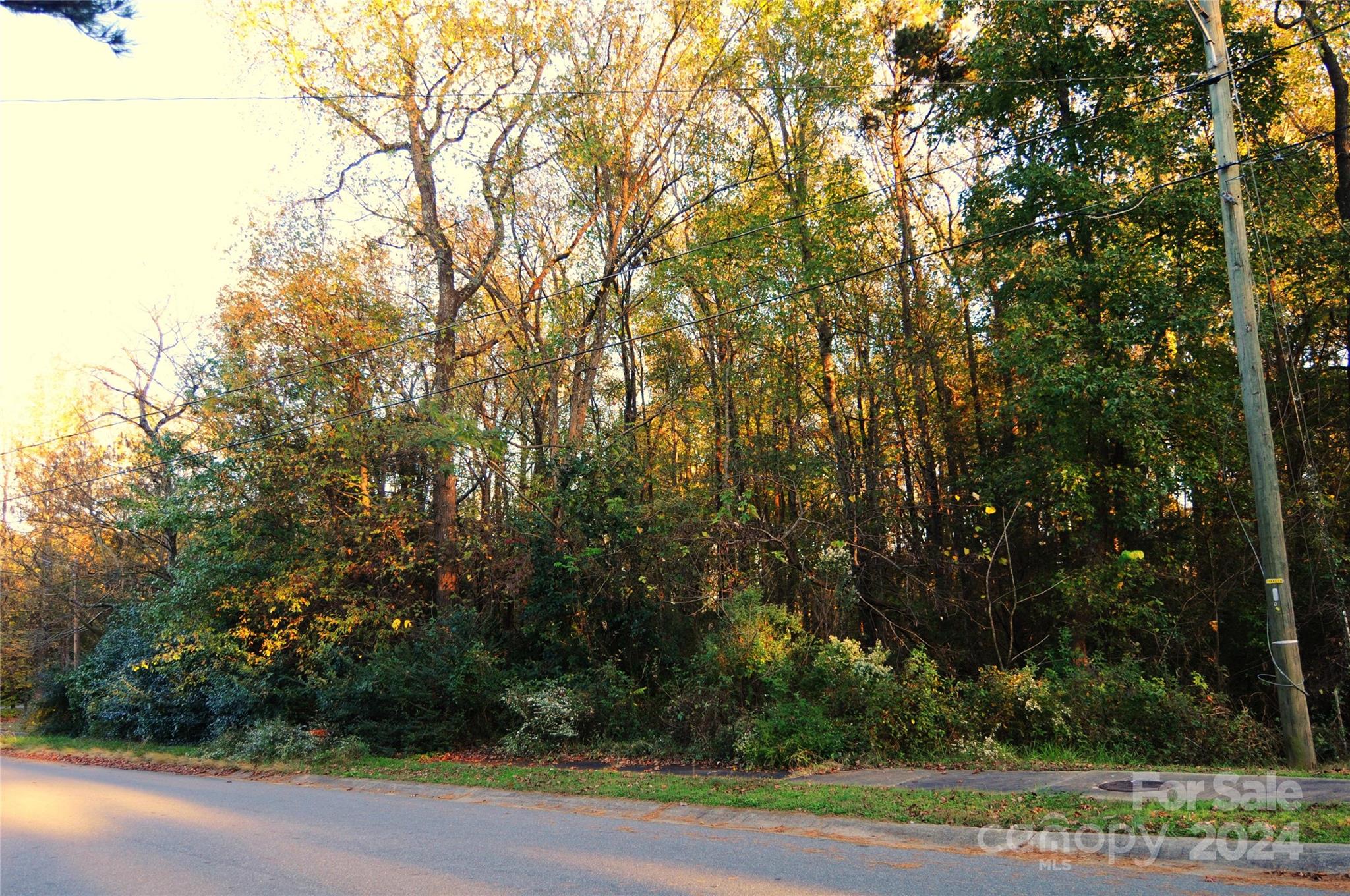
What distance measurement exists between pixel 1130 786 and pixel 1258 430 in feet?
15.8

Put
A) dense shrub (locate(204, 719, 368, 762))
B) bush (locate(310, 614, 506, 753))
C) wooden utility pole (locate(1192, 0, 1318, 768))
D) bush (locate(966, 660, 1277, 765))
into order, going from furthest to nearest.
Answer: bush (locate(310, 614, 506, 753)), dense shrub (locate(204, 719, 368, 762)), bush (locate(966, 660, 1277, 765)), wooden utility pole (locate(1192, 0, 1318, 768))

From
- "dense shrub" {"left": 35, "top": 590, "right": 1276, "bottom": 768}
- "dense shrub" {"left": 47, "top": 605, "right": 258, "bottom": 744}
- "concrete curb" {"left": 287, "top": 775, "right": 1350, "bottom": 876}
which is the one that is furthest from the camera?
"dense shrub" {"left": 47, "top": 605, "right": 258, "bottom": 744}

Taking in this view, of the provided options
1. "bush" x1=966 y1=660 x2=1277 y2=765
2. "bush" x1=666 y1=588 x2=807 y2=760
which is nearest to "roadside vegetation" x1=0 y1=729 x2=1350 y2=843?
"bush" x1=666 y1=588 x2=807 y2=760

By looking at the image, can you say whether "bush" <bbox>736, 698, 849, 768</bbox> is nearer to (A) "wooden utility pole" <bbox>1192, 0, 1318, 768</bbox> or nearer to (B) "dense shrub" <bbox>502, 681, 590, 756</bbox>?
(B) "dense shrub" <bbox>502, 681, 590, 756</bbox>

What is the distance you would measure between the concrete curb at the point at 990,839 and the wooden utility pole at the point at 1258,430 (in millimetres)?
4693

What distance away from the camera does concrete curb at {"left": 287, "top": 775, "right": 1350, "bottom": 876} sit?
5.94m

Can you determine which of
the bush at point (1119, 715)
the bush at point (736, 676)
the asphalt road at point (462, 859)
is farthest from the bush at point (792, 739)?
the asphalt road at point (462, 859)

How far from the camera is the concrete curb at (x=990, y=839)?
19.5 feet

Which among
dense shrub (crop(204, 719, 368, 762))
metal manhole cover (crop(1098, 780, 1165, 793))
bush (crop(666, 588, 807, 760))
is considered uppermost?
bush (crop(666, 588, 807, 760))

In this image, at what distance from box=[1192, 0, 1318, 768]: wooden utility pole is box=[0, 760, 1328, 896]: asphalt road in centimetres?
529

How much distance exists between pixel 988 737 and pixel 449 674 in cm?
937

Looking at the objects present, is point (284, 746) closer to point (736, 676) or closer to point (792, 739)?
point (736, 676)

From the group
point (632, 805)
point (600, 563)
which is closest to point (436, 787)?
point (632, 805)

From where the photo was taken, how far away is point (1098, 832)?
680 cm
